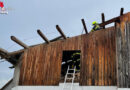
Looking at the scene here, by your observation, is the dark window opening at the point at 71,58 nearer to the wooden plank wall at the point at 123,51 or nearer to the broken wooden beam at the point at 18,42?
the broken wooden beam at the point at 18,42

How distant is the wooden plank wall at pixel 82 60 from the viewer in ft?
39.0

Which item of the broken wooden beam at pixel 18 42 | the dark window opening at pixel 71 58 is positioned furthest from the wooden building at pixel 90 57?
the dark window opening at pixel 71 58

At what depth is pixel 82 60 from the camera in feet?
41.6

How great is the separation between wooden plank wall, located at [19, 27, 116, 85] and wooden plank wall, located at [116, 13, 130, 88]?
87cm

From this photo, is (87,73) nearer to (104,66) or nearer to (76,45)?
(104,66)

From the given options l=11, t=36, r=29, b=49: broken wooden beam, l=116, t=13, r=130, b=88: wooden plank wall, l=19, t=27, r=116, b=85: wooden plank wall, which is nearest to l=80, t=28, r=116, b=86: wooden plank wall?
l=19, t=27, r=116, b=85: wooden plank wall

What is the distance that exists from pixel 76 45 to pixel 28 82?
13.0 feet

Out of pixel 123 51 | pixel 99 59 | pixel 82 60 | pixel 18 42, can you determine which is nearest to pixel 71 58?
pixel 82 60

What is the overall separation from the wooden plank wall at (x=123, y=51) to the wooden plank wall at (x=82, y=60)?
871 mm

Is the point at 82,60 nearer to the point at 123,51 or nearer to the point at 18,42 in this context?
the point at 123,51

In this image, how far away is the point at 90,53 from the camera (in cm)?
1266

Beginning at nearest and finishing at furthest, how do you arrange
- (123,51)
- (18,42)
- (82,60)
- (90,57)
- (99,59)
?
(123,51) < (99,59) < (90,57) < (82,60) < (18,42)

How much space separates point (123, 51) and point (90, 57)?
2.23 metres

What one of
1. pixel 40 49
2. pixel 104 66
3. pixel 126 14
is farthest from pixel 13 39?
pixel 126 14
